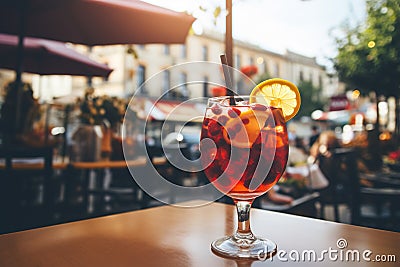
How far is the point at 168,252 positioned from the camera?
1.69 feet

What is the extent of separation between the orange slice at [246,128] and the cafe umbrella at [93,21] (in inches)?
81.0

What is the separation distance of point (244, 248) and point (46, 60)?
376cm

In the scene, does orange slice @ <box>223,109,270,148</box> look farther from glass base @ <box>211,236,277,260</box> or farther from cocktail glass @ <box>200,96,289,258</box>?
glass base @ <box>211,236,277,260</box>

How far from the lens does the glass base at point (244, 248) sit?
50cm

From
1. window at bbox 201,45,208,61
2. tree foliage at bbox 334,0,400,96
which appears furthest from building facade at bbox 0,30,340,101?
tree foliage at bbox 334,0,400,96

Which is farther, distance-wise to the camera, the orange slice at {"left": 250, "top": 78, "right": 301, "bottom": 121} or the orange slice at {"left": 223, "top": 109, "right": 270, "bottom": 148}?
the orange slice at {"left": 250, "top": 78, "right": 301, "bottom": 121}

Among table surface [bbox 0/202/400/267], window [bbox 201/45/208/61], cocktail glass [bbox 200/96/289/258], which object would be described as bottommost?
table surface [bbox 0/202/400/267]

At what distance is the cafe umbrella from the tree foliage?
2.20 metres

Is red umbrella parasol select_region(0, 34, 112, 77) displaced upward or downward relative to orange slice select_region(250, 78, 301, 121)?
upward

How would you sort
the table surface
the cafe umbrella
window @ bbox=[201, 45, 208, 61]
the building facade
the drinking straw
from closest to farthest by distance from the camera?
the table surface
the drinking straw
the cafe umbrella
the building facade
window @ bbox=[201, 45, 208, 61]

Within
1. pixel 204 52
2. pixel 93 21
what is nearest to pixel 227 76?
pixel 93 21

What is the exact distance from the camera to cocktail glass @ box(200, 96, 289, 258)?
55cm

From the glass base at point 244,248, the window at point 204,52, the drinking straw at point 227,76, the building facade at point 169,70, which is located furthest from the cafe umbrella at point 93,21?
the window at point 204,52

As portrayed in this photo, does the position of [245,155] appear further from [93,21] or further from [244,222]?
[93,21]
